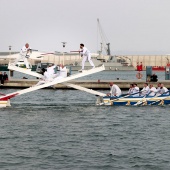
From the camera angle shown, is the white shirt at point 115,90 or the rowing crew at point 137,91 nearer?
the white shirt at point 115,90

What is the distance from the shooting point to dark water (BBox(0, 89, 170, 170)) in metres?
34.8

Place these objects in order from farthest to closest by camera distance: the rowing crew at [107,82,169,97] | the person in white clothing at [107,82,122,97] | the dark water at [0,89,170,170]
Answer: the rowing crew at [107,82,169,97] → the person in white clothing at [107,82,122,97] → the dark water at [0,89,170,170]

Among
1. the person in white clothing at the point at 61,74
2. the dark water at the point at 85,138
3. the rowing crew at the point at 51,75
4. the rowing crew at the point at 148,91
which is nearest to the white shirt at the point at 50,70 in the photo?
the rowing crew at the point at 51,75

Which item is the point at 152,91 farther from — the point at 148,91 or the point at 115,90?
the point at 115,90

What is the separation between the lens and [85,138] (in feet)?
142

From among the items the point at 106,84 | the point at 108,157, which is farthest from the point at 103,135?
the point at 106,84

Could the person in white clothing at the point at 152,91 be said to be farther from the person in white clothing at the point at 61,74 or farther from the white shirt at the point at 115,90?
the person in white clothing at the point at 61,74

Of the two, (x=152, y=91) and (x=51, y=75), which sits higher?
(x=51, y=75)

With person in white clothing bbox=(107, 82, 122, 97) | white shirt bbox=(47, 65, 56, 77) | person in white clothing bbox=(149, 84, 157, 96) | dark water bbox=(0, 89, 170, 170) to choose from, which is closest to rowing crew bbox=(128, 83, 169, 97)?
person in white clothing bbox=(149, 84, 157, 96)

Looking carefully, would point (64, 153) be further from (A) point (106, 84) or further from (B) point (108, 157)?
(A) point (106, 84)

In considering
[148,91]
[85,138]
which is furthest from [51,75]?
[85,138]

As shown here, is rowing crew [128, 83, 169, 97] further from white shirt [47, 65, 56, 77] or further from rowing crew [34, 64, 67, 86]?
white shirt [47, 65, 56, 77]

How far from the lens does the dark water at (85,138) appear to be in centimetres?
3484

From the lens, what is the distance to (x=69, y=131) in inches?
1831
